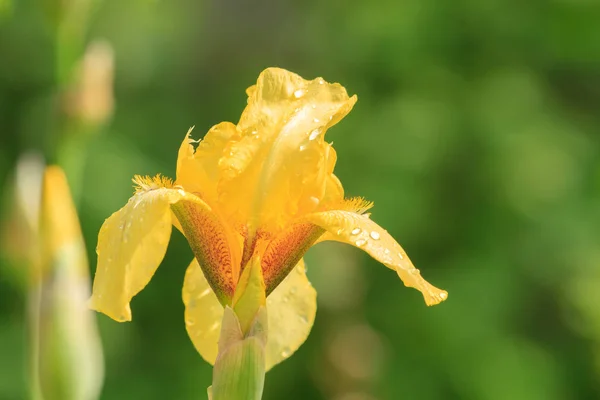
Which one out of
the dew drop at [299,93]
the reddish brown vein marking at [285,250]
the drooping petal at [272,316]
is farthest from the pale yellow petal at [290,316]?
the dew drop at [299,93]

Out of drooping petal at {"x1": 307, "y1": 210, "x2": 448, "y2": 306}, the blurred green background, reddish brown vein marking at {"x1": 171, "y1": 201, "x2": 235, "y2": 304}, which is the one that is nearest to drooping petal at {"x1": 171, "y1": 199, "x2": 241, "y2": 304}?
reddish brown vein marking at {"x1": 171, "y1": 201, "x2": 235, "y2": 304}

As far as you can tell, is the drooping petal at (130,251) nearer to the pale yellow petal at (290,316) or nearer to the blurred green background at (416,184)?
the pale yellow petal at (290,316)

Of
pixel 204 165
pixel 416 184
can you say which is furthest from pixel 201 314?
pixel 416 184

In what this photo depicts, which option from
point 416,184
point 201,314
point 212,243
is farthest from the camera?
point 416,184

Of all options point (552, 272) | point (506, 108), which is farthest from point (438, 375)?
point (506, 108)

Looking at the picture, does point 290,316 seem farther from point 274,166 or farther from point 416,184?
point 416,184

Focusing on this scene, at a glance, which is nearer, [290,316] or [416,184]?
A: [290,316]
